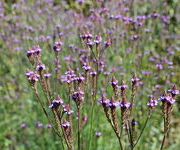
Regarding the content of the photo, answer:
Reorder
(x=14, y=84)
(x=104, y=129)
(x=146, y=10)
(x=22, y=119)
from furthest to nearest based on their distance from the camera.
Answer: (x=146, y=10) < (x=14, y=84) < (x=22, y=119) < (x=104, y=129)

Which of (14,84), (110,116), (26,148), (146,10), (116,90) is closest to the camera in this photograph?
(110,116)

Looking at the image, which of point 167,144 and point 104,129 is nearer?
point 104,129

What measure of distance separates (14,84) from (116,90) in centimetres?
337

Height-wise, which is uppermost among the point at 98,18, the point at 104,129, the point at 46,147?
the point at 98,18

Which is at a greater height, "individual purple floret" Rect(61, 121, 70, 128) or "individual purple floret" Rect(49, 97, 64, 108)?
"individual purple floret" Rect(49, 97, 64, 108)

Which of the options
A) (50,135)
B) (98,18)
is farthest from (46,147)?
(98,18)

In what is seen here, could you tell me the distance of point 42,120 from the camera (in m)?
3.64

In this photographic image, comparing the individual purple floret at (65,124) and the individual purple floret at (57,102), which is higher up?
the individual purple floret at (57,102)

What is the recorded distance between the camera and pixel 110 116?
1.75 metres

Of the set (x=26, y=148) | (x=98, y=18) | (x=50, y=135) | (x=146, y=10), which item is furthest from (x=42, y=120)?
(x=146, y=10)

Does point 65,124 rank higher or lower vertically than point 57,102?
lower

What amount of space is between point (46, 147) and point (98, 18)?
159cm

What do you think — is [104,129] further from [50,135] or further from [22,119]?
[22,119]

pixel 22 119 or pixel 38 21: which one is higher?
pixel 38 21
